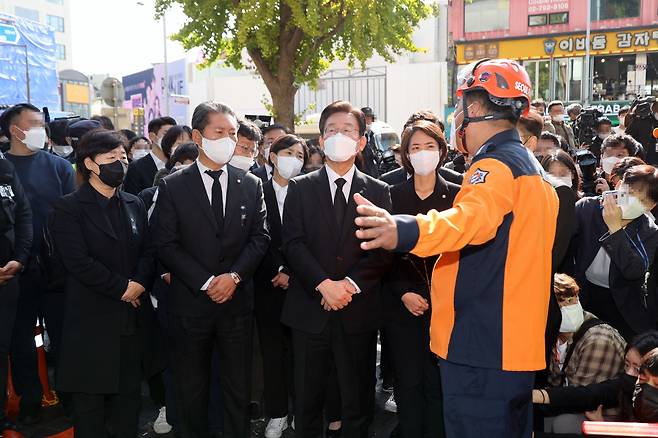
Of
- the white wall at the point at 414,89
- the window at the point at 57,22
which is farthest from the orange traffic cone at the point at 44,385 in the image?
the window at the point at 57,22

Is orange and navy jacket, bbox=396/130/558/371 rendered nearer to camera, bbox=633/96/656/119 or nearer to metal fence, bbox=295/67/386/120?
camera, bbox=633/96/656/119

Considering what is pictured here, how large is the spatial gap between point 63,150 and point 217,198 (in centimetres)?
429

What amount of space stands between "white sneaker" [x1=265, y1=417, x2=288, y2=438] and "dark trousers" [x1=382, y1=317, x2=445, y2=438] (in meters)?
0.96

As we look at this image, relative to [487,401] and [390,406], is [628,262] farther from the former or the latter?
[390,406]

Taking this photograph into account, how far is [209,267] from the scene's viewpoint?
3.81 meters

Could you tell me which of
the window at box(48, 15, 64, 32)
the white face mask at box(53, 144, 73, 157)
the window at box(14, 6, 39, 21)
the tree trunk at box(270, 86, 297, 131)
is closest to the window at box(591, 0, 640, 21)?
the tree trunk at box(270, 86, 297, 131)

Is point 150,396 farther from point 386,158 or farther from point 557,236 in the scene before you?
point 386,158

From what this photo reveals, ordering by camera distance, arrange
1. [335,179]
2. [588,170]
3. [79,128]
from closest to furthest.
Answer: [335,179]
[588,170]
[79,128]

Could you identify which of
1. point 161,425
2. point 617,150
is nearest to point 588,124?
point 617,150

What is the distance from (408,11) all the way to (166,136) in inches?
334

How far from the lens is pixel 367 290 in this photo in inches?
146

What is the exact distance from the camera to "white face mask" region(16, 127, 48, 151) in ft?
15.8

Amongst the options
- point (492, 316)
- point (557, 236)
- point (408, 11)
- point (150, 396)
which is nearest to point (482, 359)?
point (492, 316)

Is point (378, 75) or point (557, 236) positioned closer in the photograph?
point (557, 236)
